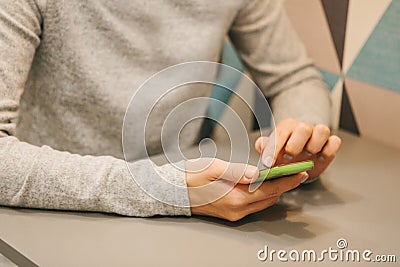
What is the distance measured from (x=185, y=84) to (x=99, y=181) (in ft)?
1.16

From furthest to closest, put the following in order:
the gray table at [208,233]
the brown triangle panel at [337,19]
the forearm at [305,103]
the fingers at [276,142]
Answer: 1. the brown triangle panel at [337,19]
2. the forearm at [305,103]
3. the fingers at [276,142]
4. the gray table at [208,233]

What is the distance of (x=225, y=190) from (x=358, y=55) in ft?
1.70

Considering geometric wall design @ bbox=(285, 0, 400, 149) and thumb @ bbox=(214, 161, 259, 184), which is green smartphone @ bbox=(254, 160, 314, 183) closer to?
thumb @ bbox=(214, 161, 259, 184)

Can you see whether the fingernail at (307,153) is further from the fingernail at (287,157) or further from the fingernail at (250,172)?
the fingernail at (250,172)

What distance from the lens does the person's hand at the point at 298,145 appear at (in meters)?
0.94

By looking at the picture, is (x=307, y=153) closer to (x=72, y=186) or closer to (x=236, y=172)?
(x=236, y=172)

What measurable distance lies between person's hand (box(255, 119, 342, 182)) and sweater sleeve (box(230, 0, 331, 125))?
0.23 m

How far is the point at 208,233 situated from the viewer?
0.87m

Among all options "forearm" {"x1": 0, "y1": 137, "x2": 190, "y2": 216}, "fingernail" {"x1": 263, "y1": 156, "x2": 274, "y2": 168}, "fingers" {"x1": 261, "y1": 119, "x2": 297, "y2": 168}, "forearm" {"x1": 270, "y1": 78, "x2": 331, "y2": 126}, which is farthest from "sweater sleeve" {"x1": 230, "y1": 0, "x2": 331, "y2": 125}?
"forearm" {"x1": 0, "y1": 137, "x2": 190, "y2": 216}

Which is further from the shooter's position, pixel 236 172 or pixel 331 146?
pixel 331 146

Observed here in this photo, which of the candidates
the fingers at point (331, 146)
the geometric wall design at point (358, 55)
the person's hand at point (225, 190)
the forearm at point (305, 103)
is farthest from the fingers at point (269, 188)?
the geometric wall design at point (358, 55)

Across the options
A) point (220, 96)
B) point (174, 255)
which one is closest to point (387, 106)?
point (220, 96)

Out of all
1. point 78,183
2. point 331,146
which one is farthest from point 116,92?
point 331,146

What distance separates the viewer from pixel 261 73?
1.29m
